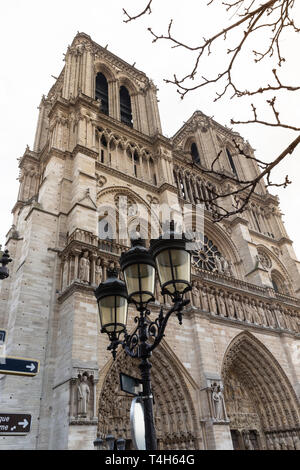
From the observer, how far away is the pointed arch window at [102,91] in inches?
777

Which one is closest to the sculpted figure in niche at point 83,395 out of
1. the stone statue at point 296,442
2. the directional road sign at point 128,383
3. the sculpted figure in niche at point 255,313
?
the directional road sign at point 128,383

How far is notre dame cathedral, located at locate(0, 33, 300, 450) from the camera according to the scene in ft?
29.5

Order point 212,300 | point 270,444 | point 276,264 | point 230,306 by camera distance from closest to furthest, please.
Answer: point 270,444 → point 212,300 → point 230,306 → point 276,264

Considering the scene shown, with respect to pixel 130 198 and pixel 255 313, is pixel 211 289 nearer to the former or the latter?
pixel 255 313

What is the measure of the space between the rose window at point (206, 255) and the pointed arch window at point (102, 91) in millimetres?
9205

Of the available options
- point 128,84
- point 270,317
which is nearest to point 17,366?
point 270,317

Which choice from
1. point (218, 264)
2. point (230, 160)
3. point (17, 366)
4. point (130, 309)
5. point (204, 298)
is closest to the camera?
point (17, 366)

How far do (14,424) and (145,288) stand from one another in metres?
2.12

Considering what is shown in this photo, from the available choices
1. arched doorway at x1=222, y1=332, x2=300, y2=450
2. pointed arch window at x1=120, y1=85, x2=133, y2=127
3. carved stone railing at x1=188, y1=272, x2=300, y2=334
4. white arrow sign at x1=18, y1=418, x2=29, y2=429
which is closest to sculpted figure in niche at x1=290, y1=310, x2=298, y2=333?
carved stone railing at x1=188, y1=272, x2=300, y2=334

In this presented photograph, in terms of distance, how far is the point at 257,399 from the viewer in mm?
13875

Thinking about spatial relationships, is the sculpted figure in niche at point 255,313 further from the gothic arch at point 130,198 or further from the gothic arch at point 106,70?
the gothic arch at point 106,70

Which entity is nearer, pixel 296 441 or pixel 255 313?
pixel 296 441

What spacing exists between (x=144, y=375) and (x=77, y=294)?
6.27m

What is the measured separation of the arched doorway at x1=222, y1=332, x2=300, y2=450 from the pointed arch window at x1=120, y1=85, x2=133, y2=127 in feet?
45.1
